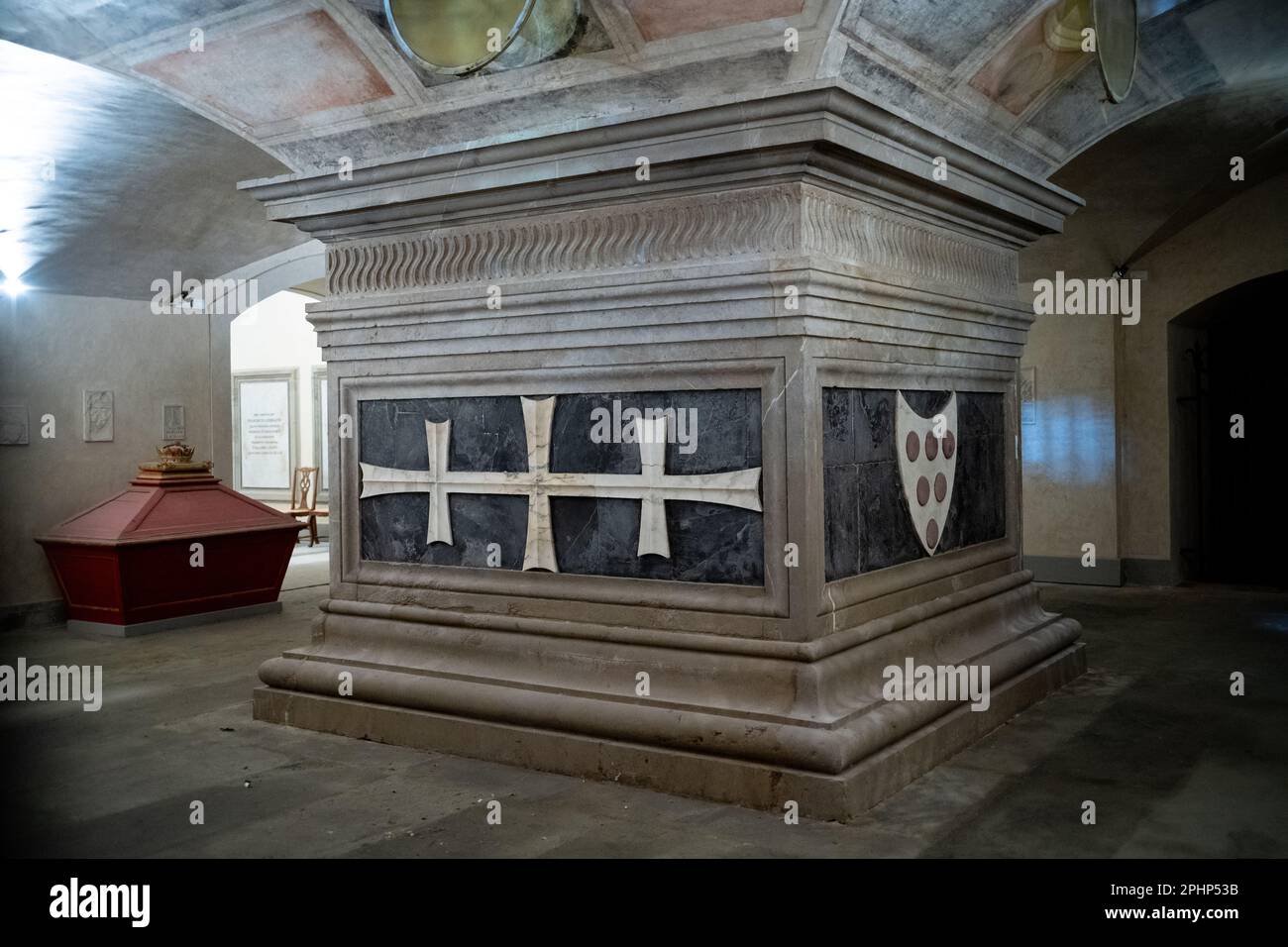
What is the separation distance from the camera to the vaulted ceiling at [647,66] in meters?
4.00

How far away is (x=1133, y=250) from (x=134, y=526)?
718cm

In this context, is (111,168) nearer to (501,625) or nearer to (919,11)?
(501,625)

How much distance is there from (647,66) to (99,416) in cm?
583

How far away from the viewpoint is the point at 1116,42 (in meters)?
4.53

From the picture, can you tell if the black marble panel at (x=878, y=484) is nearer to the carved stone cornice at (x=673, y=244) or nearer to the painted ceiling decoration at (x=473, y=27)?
the carved stone cornice at (x=673, y=244)

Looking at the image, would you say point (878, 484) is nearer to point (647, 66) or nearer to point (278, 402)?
point (647, 66)

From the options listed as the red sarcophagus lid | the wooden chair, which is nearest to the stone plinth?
the red sarcophagus lid

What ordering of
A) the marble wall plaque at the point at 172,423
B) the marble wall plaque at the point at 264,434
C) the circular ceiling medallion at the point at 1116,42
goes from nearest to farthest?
the circular ceiling medallion at the point at 1116,42, the marble wall plaque at the point at 172,423, the marble wall plaque at the point at 264,434

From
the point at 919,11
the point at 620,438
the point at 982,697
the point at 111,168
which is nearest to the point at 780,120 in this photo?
the point at 919,11

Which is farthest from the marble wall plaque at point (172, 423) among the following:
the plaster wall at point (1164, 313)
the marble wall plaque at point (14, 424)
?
the plaster wall at point (1164, 313)

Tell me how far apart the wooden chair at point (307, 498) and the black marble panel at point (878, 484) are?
912 centimetres

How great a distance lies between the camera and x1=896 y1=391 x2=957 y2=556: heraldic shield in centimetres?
452

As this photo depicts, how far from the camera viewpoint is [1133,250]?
8.53 metres

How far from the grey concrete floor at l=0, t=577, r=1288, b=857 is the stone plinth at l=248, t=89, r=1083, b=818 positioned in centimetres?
16
